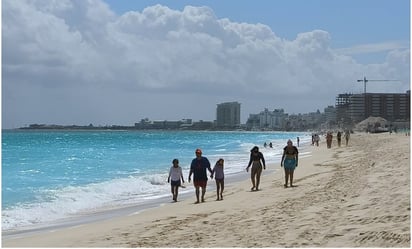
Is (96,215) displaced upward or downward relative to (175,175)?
downward

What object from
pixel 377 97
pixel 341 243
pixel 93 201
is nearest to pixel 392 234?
pixel 341 243

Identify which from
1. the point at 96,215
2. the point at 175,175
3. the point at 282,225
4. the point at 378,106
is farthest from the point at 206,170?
the point at 378,106

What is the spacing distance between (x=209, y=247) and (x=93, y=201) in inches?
394

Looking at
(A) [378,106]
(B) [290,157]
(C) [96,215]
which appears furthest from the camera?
(A) [378,106]

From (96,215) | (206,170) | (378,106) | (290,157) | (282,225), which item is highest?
(378,106)

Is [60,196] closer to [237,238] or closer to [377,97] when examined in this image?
[237,238]

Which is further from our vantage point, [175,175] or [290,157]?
[290,157]

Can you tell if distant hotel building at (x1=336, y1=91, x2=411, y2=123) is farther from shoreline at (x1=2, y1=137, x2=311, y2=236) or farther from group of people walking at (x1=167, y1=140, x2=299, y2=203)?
group of people walking at (x1=167, y1=140, x2=299, y2=203)

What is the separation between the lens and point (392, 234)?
6.64 metres

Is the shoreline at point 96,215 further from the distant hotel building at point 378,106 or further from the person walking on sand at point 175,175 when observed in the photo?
the distant hotel building at point 378,106

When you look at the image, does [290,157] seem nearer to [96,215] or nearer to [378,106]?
A: [96,215]

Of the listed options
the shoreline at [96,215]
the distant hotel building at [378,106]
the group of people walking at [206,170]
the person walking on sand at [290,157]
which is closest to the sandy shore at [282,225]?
the shoreline at [96,215]

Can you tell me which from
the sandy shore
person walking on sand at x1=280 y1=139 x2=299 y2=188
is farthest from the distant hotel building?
the sandy shore

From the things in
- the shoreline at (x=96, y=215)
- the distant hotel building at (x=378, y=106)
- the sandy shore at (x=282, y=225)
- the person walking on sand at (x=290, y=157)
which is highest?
the distant hotel building at (x=378, y=106)
